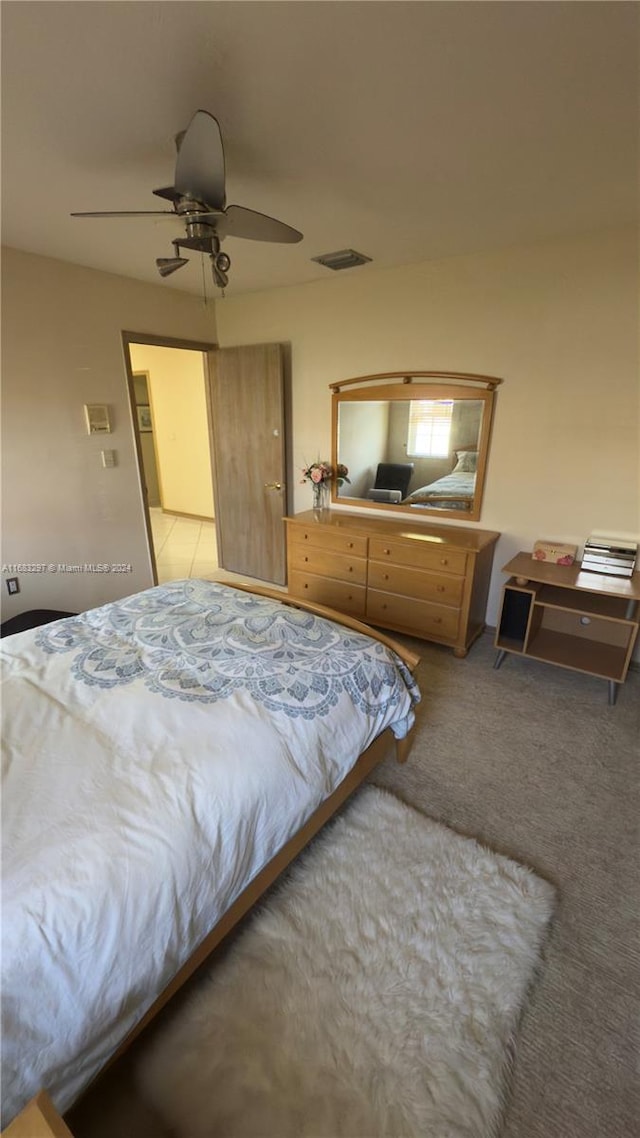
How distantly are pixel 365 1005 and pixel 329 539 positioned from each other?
2590mm

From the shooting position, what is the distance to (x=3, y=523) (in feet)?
10.00

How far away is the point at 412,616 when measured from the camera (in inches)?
127

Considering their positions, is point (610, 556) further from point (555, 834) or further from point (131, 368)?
point (131, 368)

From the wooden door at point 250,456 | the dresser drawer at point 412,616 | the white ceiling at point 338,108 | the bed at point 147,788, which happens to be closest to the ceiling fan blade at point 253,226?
the white ceiling at point 338,108

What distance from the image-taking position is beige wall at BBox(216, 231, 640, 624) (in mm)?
2596

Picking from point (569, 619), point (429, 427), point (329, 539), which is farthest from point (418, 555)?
point (569, 619)

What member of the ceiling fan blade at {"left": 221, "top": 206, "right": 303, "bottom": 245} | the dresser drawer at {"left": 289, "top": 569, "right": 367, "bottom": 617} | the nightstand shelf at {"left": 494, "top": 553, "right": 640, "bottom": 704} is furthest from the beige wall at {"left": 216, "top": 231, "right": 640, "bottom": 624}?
the ceiling fan blade at {"left": 221, "top": 206, "right": 303, "bottom": 245}

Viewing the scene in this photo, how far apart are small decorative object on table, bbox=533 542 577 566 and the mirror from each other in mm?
500

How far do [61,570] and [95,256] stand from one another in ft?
6.76

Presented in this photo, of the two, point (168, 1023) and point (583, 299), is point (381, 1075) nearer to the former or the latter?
point (168, 1023)

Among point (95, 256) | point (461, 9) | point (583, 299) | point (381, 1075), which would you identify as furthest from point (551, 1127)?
point (95, 256)

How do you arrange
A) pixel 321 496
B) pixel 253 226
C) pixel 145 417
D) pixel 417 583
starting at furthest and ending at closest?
1. pixel 145 417
2. pixel 321 496
3. pixel 417 583
4. pixel 253 226

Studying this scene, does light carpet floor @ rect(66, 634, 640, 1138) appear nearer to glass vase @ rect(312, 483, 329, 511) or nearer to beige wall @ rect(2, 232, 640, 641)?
beige wall @ rect(2, 232, 640, 641)

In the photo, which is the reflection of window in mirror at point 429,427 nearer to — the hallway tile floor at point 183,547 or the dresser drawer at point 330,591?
the dresser drawer at point 330,591
